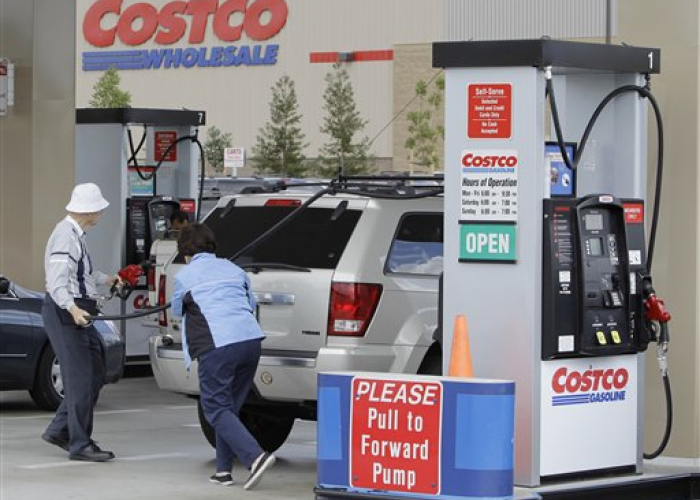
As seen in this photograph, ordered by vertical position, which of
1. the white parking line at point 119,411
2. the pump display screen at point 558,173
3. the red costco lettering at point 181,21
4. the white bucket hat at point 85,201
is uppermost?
the red costco lettering at point 181,21

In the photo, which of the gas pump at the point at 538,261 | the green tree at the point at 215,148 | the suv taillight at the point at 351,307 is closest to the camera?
the gas pump at the point at 538,261

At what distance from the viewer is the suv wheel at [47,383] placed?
51.1ft

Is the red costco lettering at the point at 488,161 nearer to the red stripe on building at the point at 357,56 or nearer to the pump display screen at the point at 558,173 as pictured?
the pump display screen at the point at 558,173

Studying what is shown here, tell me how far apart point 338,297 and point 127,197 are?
8.60 metres

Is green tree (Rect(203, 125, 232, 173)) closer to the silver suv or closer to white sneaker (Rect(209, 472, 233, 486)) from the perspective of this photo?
the silver suv

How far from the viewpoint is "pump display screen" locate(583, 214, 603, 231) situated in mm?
9945

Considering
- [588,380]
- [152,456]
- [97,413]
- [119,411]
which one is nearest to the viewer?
[588,380]

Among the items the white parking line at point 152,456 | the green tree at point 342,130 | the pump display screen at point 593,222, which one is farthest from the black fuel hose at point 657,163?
the green tree at point 342,130

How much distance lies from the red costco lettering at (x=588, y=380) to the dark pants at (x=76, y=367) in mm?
4080

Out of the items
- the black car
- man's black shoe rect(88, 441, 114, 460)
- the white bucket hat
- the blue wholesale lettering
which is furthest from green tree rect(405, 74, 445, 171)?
man's black shoe rect(88, 441, 114, 460)

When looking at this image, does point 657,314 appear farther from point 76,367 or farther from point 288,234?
point 76,367

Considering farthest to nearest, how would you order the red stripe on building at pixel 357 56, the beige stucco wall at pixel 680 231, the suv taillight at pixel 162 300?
the red stripe on building at pixel 357 56 → the suv taillight at pixel 162 300 → the beige stucco wall at pixel 680 231

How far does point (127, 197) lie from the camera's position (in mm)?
19609

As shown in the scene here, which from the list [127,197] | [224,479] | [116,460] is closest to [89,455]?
[116,460]
